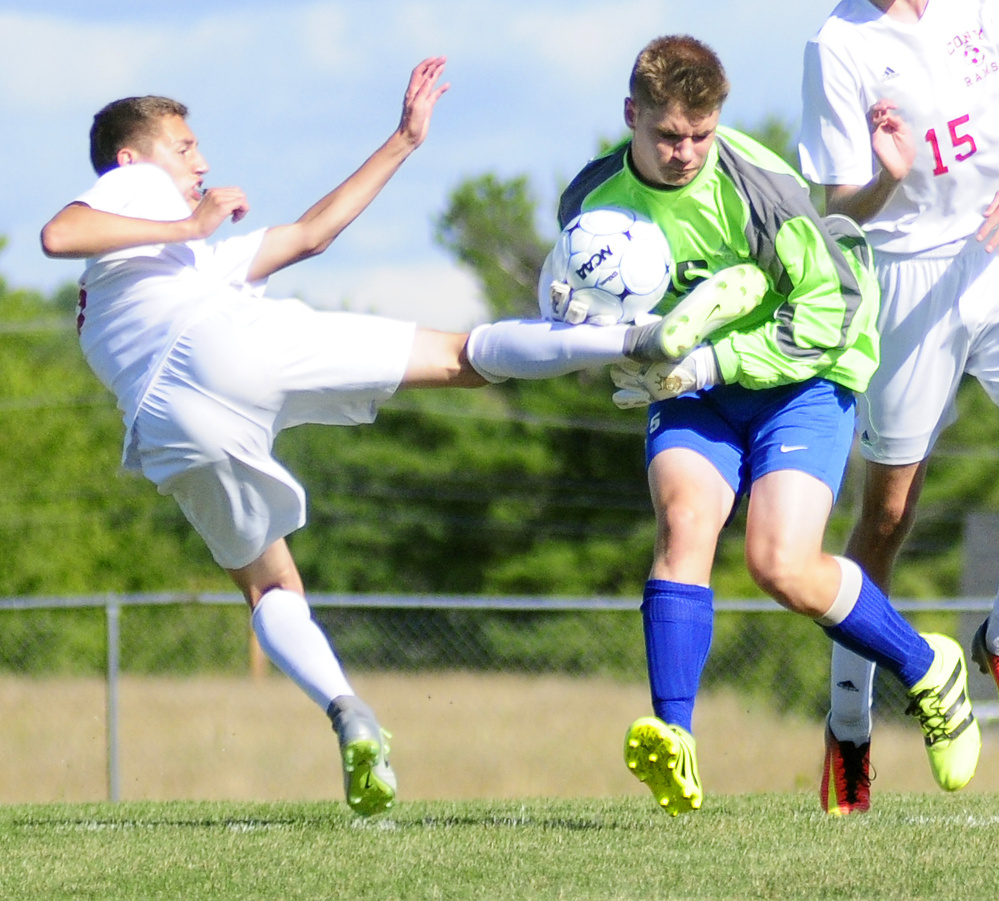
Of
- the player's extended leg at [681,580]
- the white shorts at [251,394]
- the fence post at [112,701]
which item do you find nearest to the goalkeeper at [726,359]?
the player's extended leg at [681,580]

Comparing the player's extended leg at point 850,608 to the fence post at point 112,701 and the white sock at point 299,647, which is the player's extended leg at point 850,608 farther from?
the fence post at point 112,701

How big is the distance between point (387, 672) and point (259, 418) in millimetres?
9882

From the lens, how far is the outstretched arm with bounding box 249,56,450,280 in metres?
5.09

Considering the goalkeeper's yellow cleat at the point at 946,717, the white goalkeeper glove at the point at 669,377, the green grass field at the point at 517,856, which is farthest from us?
the goalkeeper's yellow cleat at the point at 946,717

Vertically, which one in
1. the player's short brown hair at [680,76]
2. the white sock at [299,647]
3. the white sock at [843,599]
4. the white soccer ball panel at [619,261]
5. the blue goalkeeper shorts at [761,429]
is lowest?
the white sock at [299,647]

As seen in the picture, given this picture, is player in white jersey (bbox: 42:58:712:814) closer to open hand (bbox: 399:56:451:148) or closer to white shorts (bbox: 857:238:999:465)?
open hand (bbox: 399:56:451:148)

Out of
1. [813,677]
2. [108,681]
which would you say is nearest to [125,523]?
[813,677]

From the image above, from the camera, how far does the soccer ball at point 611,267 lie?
15.5 ft

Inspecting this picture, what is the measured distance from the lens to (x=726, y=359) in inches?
187

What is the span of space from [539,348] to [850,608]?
4.09 ft

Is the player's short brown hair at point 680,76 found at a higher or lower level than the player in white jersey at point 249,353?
higher

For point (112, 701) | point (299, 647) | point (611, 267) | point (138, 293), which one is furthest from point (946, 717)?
point (112, 701)

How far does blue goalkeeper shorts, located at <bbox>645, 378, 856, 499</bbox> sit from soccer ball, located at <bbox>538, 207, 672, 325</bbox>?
1.32 feet

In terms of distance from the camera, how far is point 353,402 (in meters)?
4.93
